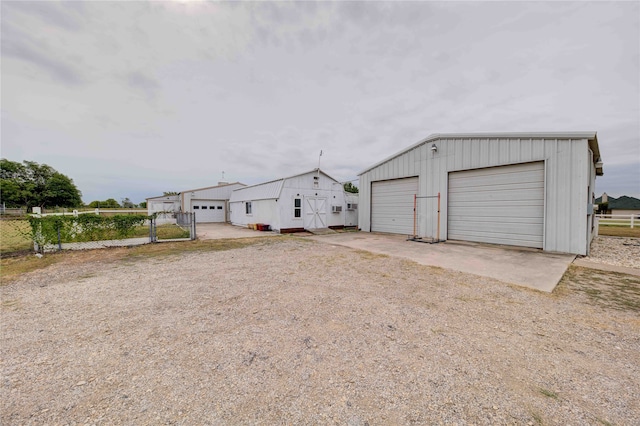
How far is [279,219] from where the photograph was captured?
14523 millimetres

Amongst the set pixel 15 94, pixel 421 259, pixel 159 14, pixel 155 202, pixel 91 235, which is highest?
pixel 159 14

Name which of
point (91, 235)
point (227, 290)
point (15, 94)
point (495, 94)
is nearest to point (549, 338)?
point (227, 290)

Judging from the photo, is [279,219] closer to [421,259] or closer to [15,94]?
[421,259]

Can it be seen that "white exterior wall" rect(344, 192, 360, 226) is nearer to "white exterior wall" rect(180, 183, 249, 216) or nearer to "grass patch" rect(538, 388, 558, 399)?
"white exterior wall" rect(180, 183, 249, 216)

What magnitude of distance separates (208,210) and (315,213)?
13100 mm

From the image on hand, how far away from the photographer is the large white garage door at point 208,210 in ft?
74.0

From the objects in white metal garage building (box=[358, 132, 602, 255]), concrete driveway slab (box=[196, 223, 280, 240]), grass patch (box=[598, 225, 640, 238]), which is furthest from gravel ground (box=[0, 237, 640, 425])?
grass patch (box=[598, 225, 640, 238])

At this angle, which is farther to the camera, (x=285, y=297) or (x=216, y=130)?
(x=216, y=130)

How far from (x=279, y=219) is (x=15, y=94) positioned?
1368 cm

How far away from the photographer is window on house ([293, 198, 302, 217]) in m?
15.1

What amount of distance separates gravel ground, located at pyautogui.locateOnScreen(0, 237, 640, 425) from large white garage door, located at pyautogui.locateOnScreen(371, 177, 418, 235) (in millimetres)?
7713

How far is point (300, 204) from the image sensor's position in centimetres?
1527

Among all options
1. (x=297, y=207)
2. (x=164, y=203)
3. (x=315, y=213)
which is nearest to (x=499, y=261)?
(x=315, y=213)

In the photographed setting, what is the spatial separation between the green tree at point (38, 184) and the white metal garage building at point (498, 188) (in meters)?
59.6
